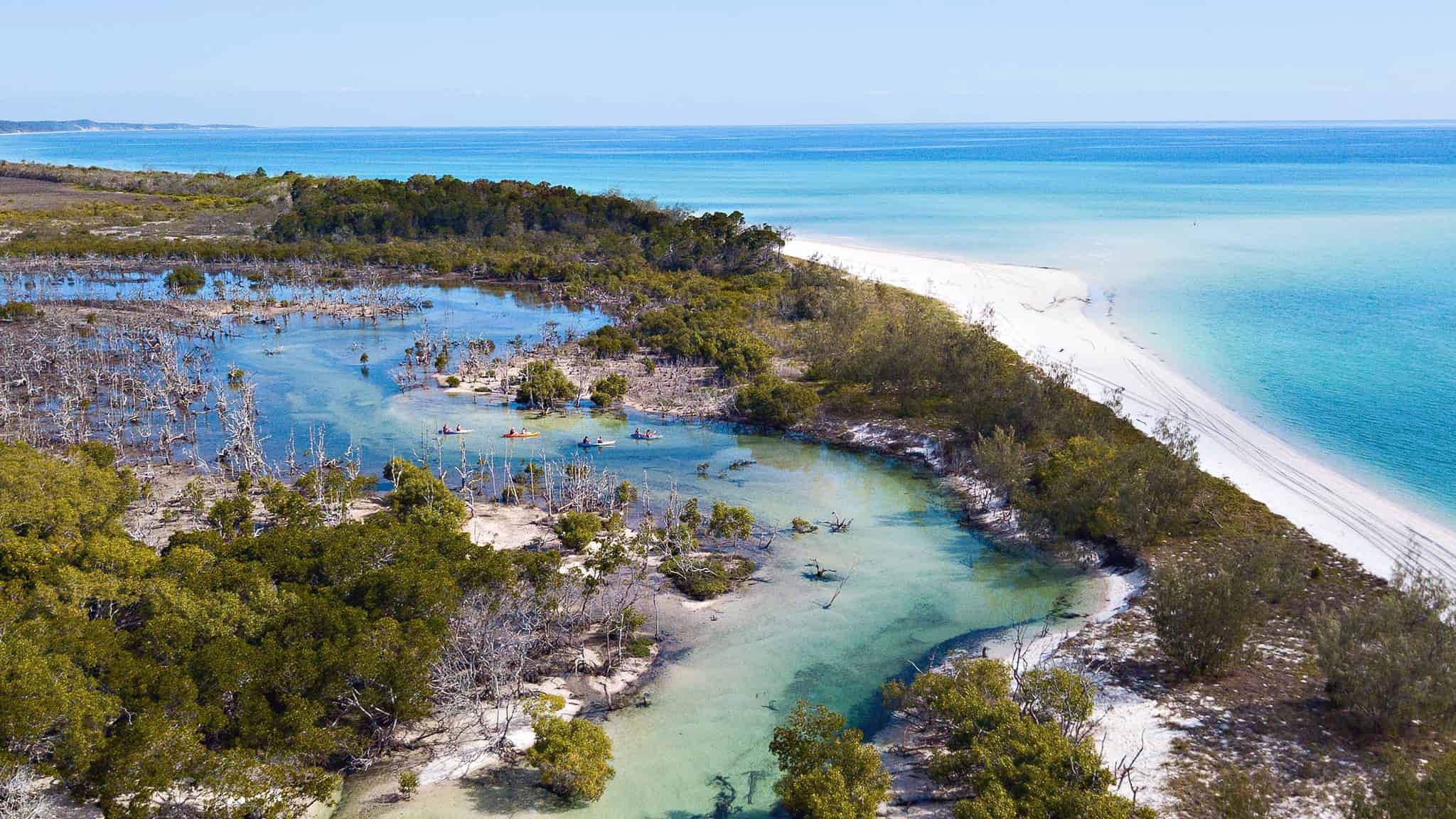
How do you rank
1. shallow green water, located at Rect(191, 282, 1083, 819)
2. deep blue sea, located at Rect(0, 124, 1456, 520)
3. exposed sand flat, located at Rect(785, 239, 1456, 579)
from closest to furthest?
shallow green water, located at Rect(191, 282, 1083, 819), exposed sand flat, located at Rect(785, 239, 1456, 579), deep blue sea, located at Rect(0, 124, 1456, 520)

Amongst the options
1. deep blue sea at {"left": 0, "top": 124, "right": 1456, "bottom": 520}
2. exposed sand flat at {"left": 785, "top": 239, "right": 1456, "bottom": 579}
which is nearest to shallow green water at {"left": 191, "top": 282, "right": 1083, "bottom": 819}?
exposed sand flat at {"left": 785, "top": 239, "right": 1456, "bottom": 579}

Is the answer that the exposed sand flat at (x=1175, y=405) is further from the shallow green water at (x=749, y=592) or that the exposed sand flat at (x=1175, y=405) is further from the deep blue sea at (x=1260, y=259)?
the shallow green water at (x=749, y=592)

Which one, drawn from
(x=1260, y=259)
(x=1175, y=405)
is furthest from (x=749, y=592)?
(x=1260, y=259)

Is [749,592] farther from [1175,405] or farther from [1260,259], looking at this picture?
[1260,259]

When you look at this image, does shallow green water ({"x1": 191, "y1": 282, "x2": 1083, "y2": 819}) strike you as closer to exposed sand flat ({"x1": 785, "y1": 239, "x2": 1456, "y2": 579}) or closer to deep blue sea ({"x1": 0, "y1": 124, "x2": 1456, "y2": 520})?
exposed sand flat ({"x1": 785, "y1": 239, "x2": 1456, "y2": 579})

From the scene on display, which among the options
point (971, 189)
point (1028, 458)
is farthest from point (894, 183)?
point (1028, 458)

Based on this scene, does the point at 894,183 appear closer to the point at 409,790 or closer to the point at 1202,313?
the point at 1202,313
